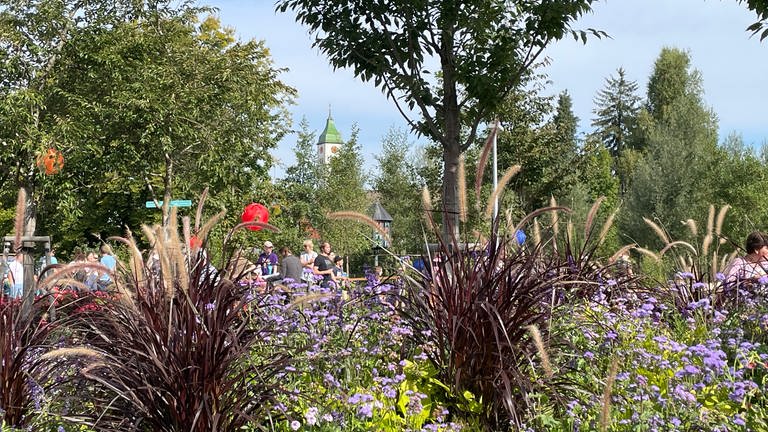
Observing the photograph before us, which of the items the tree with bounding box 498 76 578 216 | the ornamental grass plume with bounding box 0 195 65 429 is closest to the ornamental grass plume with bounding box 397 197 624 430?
the ornamental grass plume with bounding box 0 195 65 429

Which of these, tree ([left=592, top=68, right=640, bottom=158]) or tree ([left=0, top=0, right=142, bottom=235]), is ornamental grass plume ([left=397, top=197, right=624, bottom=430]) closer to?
tree ([left=0, top=0, right=142, bottom=235])

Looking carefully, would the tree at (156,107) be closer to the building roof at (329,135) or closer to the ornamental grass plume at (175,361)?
the ornamental grass plume at (175,361)

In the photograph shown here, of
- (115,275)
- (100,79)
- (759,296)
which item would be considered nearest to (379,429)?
(115,275)

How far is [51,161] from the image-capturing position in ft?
55.6

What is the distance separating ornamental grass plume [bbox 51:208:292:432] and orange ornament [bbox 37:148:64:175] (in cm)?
1483

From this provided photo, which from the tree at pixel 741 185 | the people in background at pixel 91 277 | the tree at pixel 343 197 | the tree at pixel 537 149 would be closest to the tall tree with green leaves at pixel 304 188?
the tree at pixel 343 197

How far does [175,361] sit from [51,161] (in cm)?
1540

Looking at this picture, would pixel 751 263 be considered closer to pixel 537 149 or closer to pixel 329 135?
pixel 537 149

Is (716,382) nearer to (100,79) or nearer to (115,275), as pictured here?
(115,275)

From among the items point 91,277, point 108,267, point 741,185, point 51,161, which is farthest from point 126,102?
point 741,185

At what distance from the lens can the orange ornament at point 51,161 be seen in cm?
1694

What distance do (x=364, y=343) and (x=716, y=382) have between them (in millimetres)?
1693

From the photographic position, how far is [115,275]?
3410 mm

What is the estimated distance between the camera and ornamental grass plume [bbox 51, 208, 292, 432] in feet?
10.0
